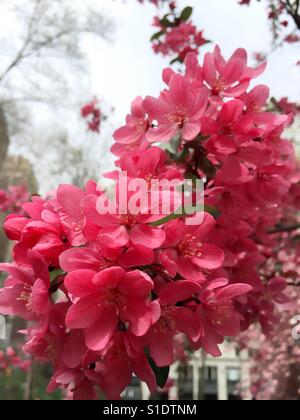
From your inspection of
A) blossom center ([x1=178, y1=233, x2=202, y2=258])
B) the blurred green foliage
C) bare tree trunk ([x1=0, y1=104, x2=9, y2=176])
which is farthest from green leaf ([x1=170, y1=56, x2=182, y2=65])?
the blurred green foliage

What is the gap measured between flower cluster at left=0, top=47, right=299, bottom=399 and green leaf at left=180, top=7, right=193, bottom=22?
1389 millimetres

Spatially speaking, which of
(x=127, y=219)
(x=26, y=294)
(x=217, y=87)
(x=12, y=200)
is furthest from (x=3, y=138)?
(x=127, y=219)

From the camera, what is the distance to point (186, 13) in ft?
8.39

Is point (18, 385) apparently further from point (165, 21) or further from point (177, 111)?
point (177, 111)

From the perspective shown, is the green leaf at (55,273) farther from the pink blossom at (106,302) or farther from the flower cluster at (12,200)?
the flower cluster at (12,200)

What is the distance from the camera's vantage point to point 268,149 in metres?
1.30

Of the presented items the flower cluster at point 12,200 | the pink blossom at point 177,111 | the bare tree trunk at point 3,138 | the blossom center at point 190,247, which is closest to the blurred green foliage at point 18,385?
the bare tree trunk at point 3,138

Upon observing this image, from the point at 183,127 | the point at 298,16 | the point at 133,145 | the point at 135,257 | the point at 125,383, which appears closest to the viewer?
the point at 135,257

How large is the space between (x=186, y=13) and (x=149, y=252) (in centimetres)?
232

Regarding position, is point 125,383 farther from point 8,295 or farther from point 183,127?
point 183,127

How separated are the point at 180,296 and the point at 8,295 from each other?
48cm

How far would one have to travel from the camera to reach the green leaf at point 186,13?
251 cm

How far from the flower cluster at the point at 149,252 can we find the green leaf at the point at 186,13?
4.56 feet
